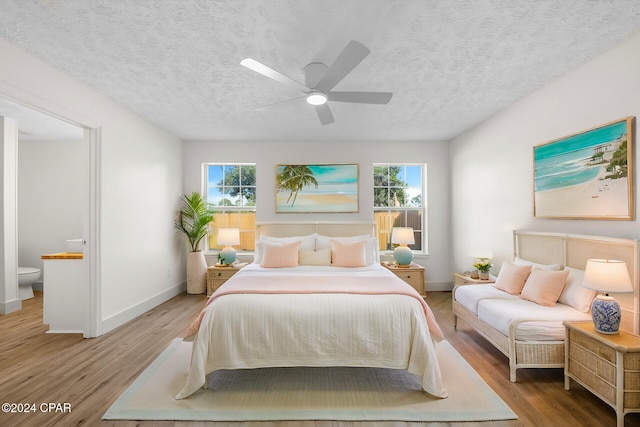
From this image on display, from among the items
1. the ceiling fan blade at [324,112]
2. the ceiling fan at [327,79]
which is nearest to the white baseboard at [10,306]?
the ceiling fan at [327,79]

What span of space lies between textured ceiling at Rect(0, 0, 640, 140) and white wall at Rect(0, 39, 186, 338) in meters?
0.20

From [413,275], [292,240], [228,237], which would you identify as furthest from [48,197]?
[413,275]

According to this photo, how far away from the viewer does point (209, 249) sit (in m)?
5.73

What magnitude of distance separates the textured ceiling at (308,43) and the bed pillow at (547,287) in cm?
189

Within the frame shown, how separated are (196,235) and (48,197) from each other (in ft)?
9.50

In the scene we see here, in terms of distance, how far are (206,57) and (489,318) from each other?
3.40m

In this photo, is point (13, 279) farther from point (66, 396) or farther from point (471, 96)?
point (471, 96)

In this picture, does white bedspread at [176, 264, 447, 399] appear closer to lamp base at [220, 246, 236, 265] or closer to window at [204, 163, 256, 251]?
lamp base at [220, 246, 236, 265]

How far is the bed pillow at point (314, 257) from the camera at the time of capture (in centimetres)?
448

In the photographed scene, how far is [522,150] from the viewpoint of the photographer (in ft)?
12.1

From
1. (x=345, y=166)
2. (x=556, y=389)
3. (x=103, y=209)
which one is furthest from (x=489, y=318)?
(x=103, y=209)

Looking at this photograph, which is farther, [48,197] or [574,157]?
[48,197]

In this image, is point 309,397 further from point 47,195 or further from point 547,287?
point 47,195

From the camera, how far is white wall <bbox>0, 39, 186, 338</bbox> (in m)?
2.77
